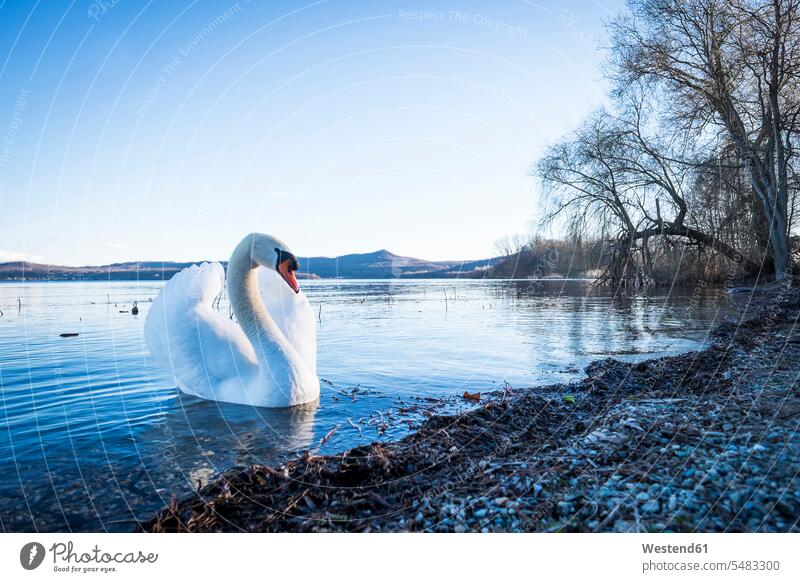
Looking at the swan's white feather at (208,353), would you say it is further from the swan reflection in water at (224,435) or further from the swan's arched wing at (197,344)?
the swan reflection in water at (224,435)

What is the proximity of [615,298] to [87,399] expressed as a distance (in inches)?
1103

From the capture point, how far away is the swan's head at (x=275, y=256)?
266 inches

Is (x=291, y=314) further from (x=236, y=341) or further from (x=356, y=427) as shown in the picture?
(x=356, y=427)

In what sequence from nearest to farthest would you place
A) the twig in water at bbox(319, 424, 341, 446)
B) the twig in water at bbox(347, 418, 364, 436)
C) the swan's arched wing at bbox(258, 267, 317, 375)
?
1. the twig in water at bbox(319, 424, 341, 446)
2. the twig in water at bbox(347, 418, 364, 436)
3. the swan's arched wing at bbox(258, 267, 317, 375)

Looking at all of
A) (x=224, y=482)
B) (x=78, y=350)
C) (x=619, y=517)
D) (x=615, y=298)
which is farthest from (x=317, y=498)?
(x=615, y=298)

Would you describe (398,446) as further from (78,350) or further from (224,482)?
(78,350)

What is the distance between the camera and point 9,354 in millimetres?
11805

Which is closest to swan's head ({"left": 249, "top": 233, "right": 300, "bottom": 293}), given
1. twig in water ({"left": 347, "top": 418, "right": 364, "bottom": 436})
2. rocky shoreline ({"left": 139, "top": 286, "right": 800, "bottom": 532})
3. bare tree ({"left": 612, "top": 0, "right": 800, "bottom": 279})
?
twig in water ({"left": 347, "top": 418, "right": 364, "bottom": 436})

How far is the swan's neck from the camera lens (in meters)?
6.89

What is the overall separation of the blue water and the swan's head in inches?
81.0

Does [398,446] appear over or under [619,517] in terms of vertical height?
under
